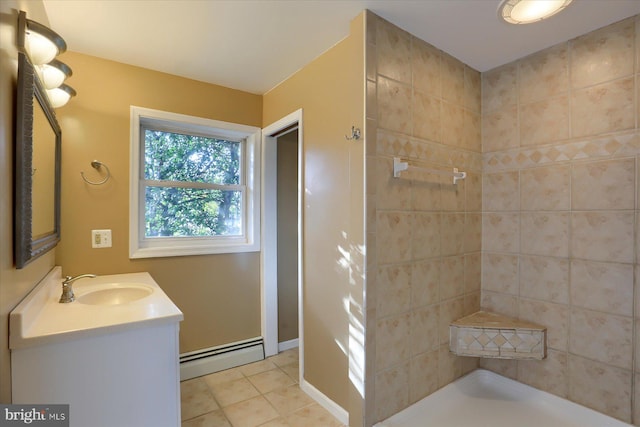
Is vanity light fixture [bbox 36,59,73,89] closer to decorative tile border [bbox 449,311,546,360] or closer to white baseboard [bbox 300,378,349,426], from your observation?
white baseboard [bbox 300,378,349,426]

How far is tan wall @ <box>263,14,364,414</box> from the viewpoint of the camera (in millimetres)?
1735

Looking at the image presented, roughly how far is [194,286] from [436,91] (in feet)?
7.18

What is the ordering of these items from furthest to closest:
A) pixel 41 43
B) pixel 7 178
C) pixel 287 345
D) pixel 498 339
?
1. pixel 287 345
2. pixel 498 339
3. pixel 41 43
4. pixel 7 178

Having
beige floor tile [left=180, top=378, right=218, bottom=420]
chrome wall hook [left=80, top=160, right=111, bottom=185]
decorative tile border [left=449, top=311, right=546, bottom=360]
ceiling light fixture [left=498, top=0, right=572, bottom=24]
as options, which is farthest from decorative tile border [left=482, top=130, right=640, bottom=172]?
chrome wall hook [left=80, top=160, right=111, bottom=185]

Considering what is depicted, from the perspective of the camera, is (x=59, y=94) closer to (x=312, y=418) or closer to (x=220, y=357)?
(x=220, y=357)

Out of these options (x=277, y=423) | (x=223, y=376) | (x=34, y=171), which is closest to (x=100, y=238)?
(x=34, y=171)

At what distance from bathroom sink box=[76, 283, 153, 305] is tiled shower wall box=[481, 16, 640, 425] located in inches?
89.6

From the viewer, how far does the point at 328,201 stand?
1894mm

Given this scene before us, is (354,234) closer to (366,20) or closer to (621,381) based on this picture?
(366,20)

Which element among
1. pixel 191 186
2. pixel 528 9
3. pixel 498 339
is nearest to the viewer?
pixel 528 9

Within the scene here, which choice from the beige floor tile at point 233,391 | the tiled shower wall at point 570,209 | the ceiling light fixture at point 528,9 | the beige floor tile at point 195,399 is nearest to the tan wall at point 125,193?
the beige floor tile at point 195,399

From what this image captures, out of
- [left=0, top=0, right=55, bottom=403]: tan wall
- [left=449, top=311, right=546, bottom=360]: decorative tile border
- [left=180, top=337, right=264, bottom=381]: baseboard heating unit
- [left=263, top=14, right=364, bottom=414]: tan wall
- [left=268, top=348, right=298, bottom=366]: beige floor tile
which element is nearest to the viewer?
[left=0, top=0, right=55, bottom=403]: tan wall

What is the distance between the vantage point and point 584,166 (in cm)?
174

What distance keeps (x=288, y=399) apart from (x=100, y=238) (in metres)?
1.61
